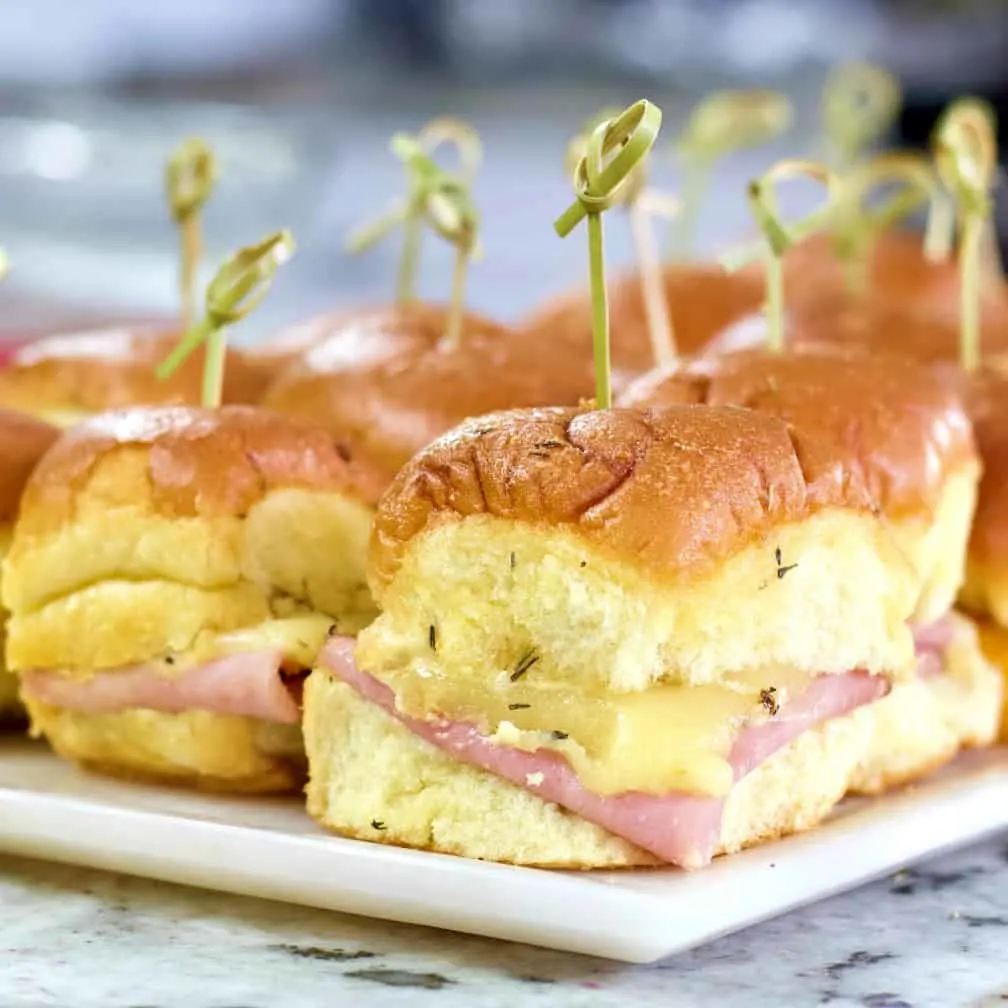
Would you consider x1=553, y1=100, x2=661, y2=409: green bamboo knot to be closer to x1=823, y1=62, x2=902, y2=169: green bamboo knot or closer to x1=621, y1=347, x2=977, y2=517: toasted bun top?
x1=621, y1=347, x2=977, y2=517: toasted bun top

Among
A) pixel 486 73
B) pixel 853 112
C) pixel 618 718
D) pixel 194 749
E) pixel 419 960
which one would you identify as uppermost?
pixel 486 73

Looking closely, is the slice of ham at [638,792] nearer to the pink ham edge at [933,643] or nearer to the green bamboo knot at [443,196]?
the pink ham edge at [933,643]

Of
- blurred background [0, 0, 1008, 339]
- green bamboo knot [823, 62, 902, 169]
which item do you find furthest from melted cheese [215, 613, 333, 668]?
blurred background [0, 0, 1008, 339]

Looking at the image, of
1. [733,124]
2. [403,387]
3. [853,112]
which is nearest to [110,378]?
[403,387]

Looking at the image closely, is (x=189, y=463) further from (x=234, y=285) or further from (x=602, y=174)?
(x=602, y=174)

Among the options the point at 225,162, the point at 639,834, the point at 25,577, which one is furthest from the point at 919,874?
the point at 225,162

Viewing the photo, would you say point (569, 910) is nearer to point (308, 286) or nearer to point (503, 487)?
point (503, 487)
